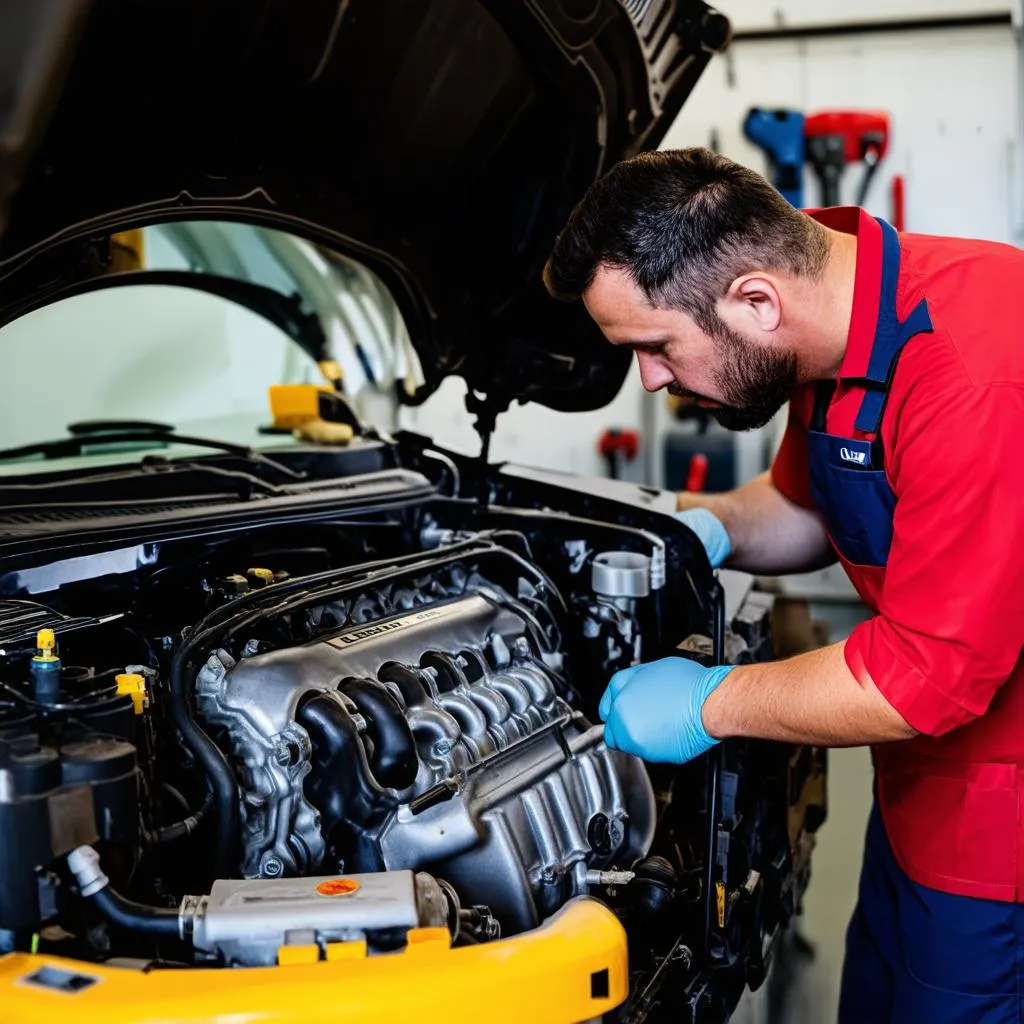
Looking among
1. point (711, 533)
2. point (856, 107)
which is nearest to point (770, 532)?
point (711, 533)

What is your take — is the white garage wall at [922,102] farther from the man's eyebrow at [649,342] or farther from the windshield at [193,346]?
the man's eyebrow at [649,342]

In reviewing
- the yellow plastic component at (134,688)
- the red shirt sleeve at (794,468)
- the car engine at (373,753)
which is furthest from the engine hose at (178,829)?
the red shirt sleeve at (794,468)

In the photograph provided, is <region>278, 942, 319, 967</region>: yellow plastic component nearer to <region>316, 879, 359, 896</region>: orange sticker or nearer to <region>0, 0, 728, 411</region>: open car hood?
<region>316, 879, 359, 896</region>: orange sticker

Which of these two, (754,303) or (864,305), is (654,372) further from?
(864,305)

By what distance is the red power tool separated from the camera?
5.25m

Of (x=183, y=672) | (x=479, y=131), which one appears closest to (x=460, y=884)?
(x=183, y=672)

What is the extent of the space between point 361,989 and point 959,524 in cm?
91

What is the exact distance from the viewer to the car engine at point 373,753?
1.18m

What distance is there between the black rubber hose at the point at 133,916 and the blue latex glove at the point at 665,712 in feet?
2.40

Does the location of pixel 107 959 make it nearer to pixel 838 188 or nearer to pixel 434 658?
pixel 434 658

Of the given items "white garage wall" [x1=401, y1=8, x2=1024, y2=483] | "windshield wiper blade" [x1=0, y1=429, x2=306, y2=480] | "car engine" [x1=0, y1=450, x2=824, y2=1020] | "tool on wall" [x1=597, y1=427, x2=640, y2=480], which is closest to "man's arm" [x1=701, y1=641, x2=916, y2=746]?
"car engine" [x1=0, y1=450, x2=824, y2=1020]

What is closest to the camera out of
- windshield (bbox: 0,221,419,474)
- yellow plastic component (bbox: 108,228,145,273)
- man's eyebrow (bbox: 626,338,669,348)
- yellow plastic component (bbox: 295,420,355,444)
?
man's eyebrow (bbox: 626,338,669,348)

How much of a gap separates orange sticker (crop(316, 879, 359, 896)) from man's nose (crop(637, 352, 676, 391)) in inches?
33.8

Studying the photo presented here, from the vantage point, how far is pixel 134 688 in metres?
1.28
